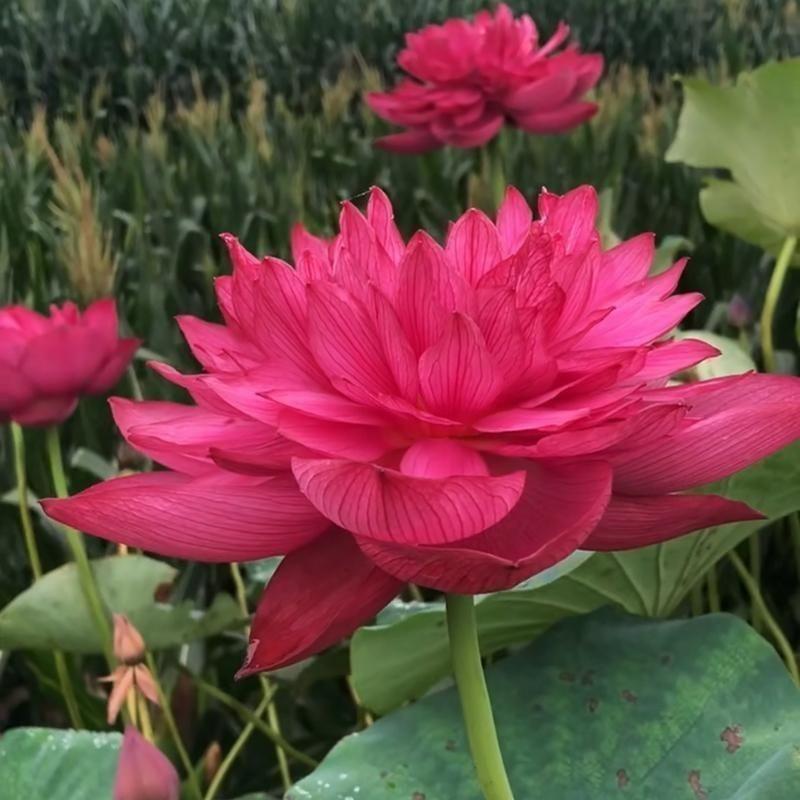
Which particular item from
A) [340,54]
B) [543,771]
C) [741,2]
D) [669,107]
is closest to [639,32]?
[741,2]

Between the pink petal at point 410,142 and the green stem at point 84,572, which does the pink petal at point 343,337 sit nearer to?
the green stem at point 84,572

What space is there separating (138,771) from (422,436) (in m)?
0.20

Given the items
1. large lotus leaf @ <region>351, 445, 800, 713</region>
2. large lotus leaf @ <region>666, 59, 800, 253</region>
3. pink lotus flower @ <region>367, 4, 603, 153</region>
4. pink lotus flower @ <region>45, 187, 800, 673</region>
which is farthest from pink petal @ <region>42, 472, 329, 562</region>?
pink lotus flower @ <region>367, 4, 603, 153</region>

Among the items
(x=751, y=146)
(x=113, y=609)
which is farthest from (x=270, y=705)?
(x=751, y=146)

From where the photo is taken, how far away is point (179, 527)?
389mm

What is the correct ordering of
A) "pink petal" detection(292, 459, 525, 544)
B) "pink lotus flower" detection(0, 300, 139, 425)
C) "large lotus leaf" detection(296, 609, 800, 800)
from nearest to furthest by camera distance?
"pink petal" detection(292, 459, 525, 544), "large lotus leaf" detection(296, 609, 800, 800), "pink lotus flower" detection(0, 300, 139, 425)

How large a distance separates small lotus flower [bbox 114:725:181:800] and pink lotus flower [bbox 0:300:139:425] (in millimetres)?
291

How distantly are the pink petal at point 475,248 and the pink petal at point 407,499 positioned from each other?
0.38 ft

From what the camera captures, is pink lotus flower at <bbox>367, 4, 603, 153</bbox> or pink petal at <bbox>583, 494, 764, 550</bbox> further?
pink lotus flower at <bbox>367, 4, 603, 153</bbox>

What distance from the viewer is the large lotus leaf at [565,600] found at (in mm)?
630

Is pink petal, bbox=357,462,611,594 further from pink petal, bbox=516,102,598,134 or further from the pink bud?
pink petal, bbox=516,102,598,134

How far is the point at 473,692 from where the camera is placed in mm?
398

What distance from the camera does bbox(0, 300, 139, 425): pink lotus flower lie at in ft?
2.41

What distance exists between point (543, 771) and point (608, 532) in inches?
8.7
